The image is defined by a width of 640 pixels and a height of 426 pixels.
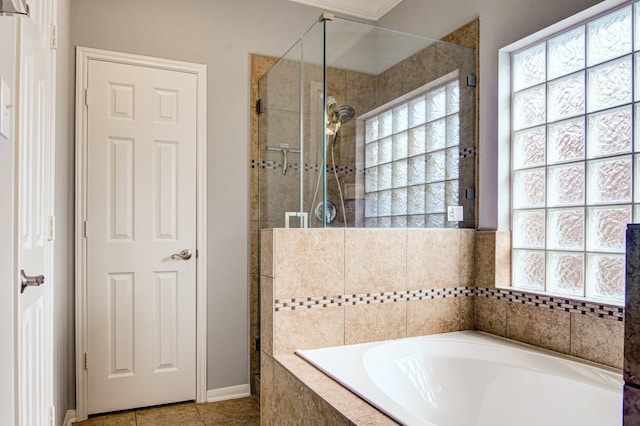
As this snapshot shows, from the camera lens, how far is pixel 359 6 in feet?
11.0

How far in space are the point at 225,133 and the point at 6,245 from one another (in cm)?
204

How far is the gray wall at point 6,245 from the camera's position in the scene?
1059 millimetres

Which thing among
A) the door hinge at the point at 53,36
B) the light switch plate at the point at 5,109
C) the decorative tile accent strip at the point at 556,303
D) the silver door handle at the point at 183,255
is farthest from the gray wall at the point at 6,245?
the decorative tile accent strip at the point at 556,303

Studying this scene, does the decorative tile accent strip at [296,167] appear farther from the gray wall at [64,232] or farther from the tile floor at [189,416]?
the tile floor at [189,416]

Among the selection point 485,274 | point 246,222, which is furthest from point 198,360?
point 485,274

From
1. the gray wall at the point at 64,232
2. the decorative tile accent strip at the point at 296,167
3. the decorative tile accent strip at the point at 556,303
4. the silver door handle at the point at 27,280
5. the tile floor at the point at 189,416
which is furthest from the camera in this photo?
the tile floor at the point at 189,416

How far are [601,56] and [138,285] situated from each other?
2.72 metres

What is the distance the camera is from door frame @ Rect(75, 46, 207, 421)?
2.67 metres

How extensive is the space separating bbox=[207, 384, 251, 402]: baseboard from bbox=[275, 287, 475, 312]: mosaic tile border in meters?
1.23

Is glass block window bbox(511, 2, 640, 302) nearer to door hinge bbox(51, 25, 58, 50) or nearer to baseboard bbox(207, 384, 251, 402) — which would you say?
baseboard bbox(207, 384, 251, 402)

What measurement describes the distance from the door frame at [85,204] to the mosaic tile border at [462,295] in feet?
3.45

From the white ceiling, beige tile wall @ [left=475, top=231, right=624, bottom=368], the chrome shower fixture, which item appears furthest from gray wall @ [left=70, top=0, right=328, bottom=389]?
beige tile wall @ [left=475, top=231, right=624, bottom=368]

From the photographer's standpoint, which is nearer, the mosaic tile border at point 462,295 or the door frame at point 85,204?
the mosaic tile border at point 462,295

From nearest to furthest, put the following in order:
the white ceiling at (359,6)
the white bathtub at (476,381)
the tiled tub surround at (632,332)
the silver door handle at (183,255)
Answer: the tiled tub surround at (632,332), the white bathtub at (476,381), the silver door handle at (183,255), the white ceiling at (359,6)
